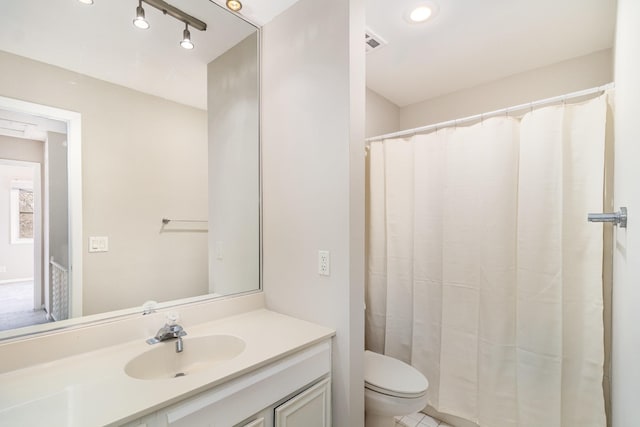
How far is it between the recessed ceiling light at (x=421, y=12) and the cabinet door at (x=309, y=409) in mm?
2035

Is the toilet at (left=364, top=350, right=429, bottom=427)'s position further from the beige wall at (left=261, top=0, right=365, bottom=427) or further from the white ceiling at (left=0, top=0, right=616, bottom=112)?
the white ceiling at (left=0, top=0, right=616, bottom=112)

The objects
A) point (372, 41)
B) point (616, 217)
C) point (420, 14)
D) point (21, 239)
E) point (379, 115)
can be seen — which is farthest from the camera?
point (379, 115)

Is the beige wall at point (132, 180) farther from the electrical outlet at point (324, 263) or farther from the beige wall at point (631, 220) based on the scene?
the beige wall at point (631, 220)

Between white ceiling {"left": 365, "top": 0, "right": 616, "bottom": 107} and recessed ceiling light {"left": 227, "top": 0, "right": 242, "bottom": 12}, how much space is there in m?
0.72

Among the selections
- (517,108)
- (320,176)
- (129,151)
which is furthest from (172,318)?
(517,108)

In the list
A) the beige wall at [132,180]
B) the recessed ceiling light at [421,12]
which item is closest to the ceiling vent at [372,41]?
the recessed ceiling light at [421,12]

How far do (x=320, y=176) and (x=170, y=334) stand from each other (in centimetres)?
99

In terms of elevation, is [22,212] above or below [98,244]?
above

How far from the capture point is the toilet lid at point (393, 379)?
1476 millimetres

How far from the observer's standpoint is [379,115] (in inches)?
107

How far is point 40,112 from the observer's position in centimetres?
113

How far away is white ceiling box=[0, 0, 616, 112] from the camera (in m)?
1.17

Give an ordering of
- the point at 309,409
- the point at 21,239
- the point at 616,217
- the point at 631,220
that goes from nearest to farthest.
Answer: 1. the point at 631,220
2. the point at 616,217
3. the point at 21,239
4. the point at 309,409

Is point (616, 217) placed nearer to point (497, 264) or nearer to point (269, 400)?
point (497, 264)
